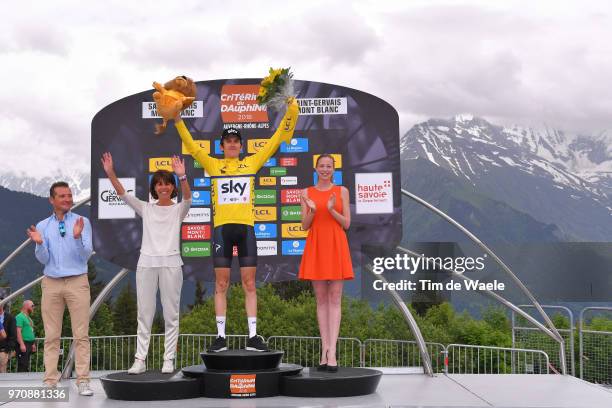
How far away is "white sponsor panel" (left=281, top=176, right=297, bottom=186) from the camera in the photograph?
28.5 ft

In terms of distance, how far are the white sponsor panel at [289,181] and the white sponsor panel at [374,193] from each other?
73 cm

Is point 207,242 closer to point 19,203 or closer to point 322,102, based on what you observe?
point 322,102

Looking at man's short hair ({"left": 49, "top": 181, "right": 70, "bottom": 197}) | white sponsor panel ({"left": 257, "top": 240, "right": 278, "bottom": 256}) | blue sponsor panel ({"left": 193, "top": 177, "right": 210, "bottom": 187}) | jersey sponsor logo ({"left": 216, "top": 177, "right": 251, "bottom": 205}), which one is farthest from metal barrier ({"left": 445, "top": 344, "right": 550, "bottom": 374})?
man's short hair ({"left": 49, "top": 181, "right": 70, "bottom": 197})

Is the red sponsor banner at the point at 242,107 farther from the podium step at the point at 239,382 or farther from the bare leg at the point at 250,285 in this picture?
the podium step at the point at 239,382

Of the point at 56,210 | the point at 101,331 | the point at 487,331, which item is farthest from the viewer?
the point at 487,331

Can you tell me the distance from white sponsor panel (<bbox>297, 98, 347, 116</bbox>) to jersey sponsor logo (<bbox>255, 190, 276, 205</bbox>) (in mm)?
1017

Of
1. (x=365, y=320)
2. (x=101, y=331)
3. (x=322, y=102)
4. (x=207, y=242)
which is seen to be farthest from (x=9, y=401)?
(x=101, y=331)

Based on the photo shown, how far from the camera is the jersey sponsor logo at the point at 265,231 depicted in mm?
8617

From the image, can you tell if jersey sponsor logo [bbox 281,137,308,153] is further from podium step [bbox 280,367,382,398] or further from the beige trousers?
the beige trousers

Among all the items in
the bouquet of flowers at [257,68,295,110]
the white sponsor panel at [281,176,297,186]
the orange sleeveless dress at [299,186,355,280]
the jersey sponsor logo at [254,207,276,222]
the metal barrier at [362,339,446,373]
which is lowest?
the metal barrier at [362,339,446,373]

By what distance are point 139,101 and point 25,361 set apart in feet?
20.2

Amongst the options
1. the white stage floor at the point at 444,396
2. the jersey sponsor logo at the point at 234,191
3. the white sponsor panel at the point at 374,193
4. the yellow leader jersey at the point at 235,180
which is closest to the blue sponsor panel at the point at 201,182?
the white sponsor panel at the point at 374,193

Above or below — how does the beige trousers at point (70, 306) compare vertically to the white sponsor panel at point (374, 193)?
below

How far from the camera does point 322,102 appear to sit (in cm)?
879
